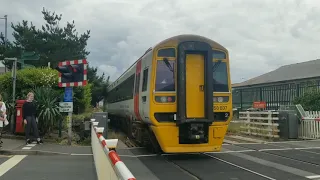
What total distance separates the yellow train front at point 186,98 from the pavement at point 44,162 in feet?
7.44

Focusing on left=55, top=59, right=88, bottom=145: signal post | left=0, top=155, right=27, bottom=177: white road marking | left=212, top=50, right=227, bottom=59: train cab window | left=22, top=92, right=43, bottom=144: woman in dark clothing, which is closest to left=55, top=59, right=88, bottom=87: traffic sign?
left=55, top=59, right=88, bottom=145: signal post

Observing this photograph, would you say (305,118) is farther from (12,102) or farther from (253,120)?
(12,102)

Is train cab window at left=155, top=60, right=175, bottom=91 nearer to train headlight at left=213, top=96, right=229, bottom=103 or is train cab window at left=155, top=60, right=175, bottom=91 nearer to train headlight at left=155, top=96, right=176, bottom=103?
train headlight at left=155, top=96, right=176, bottom=103

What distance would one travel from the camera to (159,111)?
10781mm

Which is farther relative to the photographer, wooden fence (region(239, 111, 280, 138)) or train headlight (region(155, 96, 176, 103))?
wooden fence (region(239, 111, 280, 138))

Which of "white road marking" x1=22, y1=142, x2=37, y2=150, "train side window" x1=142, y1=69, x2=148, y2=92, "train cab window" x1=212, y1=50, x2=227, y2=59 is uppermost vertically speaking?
"train cab window" x1=212, y1=50, x2=227, y2=59

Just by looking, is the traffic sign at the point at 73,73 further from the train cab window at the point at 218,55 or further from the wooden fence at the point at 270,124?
the wooden fence at the point at 270,124

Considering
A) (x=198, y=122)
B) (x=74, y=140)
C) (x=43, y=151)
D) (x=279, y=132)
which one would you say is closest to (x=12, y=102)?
(x=74, y=140)

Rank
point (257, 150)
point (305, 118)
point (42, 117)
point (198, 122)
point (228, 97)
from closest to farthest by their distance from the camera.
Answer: point (198, 122)
point (228, 97)
point (257, 150)
point (42, 117)
point (305, 118)

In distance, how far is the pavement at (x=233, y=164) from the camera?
8.72m

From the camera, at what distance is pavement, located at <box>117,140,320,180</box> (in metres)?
8.72

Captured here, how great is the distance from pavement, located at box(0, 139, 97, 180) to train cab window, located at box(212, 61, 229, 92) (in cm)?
407

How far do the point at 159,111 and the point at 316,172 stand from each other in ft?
13.6

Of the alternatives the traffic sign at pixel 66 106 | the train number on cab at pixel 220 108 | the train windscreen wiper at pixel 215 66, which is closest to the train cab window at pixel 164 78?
the train windscreen wiper at pixel 215 66
